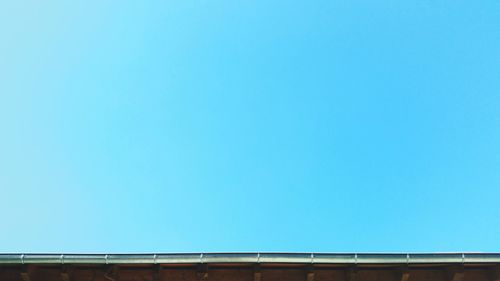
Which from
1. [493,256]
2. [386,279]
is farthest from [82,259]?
[493,256]

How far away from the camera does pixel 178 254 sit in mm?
11602

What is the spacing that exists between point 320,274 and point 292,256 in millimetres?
924

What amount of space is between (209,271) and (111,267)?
2380mm

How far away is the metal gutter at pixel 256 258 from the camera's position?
37.7 feet

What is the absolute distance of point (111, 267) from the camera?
1186cm

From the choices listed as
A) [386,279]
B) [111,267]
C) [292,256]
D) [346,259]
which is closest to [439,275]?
[386,279]

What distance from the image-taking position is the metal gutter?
11.5 meters

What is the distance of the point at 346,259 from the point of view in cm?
1152

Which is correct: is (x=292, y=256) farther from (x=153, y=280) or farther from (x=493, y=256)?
(x=493, y=256)

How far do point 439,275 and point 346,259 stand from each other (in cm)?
240

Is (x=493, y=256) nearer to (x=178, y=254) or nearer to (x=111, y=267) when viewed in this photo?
(x=178, y=254)

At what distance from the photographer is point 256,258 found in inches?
456

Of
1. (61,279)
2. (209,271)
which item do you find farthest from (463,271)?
(61,279)

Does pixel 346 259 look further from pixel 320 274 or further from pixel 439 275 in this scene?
pixel 439 275
